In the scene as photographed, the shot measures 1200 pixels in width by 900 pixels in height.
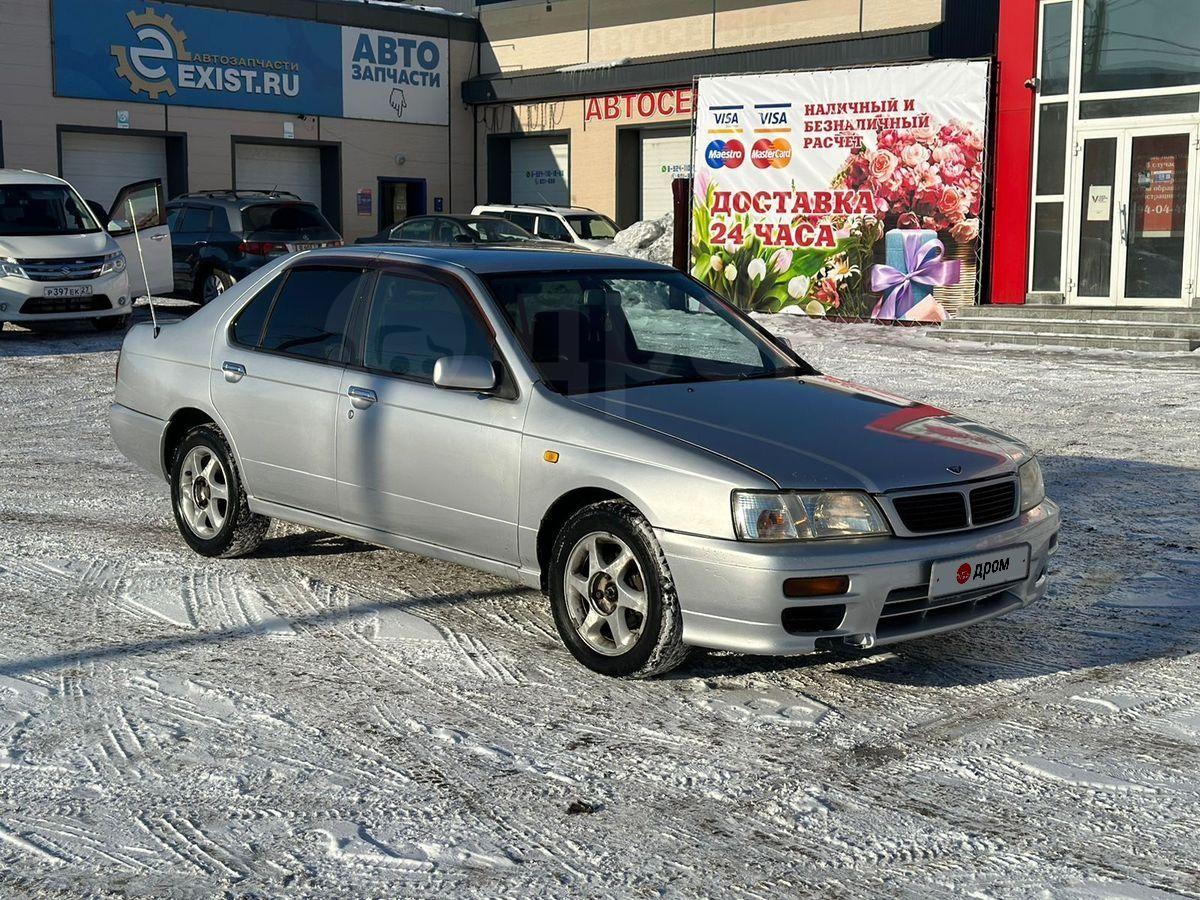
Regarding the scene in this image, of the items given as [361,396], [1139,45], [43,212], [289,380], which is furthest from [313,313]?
[1139,45]

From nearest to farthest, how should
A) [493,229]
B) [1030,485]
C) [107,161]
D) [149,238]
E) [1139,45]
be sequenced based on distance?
[1030,485]
[149,238]
[1139,45]
[493,229]
[107,161]

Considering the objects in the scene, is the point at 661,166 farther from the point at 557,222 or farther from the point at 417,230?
the point at 417,230

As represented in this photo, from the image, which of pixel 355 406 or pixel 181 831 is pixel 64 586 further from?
pixel 181 831

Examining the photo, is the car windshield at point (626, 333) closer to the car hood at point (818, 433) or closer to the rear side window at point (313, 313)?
the car hood at point (818, 433)

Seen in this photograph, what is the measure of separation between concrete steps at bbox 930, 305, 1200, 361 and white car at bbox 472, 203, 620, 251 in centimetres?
803

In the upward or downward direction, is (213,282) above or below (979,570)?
above

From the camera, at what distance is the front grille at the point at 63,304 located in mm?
16922

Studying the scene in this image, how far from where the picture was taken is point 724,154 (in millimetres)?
22266

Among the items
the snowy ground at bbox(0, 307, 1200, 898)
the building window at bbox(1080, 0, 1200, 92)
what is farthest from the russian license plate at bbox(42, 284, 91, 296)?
the building window at bbox(1080, 0, 1200, 92)

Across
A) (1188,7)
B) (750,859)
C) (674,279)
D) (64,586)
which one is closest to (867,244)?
(1188,7)

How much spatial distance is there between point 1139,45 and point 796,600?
52.8 feet

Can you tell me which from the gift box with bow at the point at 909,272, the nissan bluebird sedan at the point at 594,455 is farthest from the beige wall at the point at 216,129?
the nissan bluebird sedan at the point at 594,455

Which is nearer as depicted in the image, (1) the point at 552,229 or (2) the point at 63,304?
(2) the point at 63,304

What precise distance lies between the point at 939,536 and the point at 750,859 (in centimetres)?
170
